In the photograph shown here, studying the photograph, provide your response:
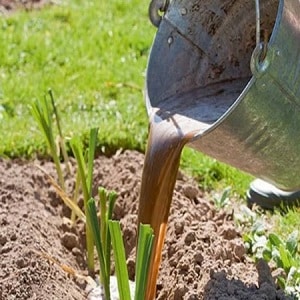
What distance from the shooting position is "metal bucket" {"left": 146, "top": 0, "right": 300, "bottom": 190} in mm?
2646

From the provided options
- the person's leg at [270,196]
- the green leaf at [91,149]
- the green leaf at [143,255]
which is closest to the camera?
the green leaf at [143,255]

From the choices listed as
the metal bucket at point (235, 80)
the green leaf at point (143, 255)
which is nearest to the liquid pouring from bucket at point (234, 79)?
the metal bucket at point (235, 80)

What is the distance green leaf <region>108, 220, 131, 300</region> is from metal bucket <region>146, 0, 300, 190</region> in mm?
421

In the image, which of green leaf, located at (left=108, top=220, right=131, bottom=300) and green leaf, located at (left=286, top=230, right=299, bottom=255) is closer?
green leaf, located at (left=108, top=220, right=131, bottom=300)

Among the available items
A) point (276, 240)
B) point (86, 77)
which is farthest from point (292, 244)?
point (86, 77)

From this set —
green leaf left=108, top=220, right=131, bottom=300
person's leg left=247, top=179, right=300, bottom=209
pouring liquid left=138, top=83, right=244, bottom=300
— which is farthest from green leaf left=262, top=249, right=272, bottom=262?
green leaf left=108, top=220, right=131, bottom=300

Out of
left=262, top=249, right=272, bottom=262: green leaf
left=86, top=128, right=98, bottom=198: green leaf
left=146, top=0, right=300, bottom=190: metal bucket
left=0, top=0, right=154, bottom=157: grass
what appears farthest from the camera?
left=0, top=0, right=154, bottom=157: grass

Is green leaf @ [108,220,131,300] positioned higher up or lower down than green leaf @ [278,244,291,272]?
higher up

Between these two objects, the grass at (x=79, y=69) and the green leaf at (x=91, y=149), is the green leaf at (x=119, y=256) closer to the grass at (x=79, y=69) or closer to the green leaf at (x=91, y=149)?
the green leaf at (x=91, y=149)

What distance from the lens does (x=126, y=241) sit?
11.7 ft

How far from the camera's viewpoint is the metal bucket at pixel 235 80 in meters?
2.65

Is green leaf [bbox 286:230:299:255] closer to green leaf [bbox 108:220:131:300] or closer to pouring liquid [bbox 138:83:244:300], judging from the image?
pouring liquid [bbox 138:83:244:300]

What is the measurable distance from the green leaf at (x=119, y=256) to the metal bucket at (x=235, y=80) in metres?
0.42

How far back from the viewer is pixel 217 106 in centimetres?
330
